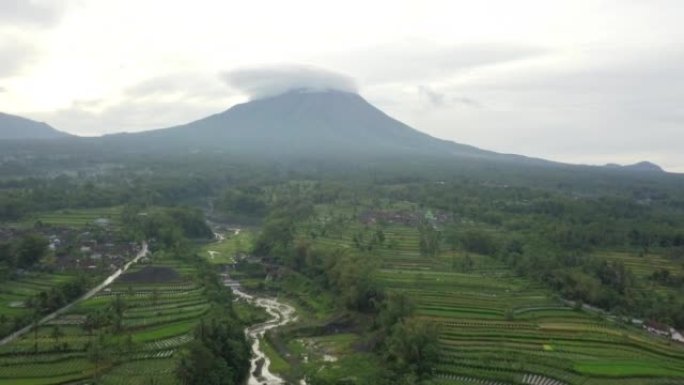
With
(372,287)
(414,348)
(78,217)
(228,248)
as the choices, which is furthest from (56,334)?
(78,217)

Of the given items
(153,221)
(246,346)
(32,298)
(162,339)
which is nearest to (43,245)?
(32,298)

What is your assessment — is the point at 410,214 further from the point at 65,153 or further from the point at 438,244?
the point at 65,153

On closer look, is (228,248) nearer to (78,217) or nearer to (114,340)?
(78,217)

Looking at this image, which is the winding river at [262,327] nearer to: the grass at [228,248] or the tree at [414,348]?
the grass at [228,248]

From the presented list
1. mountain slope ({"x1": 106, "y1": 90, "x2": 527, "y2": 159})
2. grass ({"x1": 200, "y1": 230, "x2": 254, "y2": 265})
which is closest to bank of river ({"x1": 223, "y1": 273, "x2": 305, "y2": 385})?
grass ({"x1": 200, "y1": 230, "x2": 254, "y2": 265})

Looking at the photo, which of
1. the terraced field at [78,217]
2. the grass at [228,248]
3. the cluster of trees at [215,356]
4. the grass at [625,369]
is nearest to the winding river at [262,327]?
the cluster of trees at [215,356]

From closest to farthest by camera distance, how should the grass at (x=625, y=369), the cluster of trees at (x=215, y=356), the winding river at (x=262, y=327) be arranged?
1. the cluster of trees at (x=215, y=356)
2. the grass at (x=625, y=369)
3. the winding river at (x=262, y=327)
